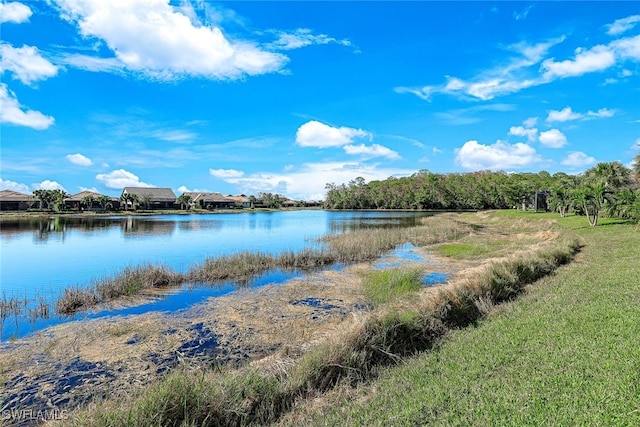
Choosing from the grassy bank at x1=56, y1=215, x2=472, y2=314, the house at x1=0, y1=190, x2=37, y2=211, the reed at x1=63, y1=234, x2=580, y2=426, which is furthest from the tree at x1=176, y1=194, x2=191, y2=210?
the reed at x1=63, y1=234, x2=580, y2=426

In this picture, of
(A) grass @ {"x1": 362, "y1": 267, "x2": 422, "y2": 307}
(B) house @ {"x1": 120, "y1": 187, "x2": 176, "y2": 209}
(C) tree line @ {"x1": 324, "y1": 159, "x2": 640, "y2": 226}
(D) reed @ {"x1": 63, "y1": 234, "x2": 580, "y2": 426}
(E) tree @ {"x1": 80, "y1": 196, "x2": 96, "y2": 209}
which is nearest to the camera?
(D) reed @ {"x1": 63, "y1": 234, "x2": 580, "y2": 426}

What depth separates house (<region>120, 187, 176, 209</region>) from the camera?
80188 millimetres

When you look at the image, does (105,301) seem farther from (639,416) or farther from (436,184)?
(436,184)

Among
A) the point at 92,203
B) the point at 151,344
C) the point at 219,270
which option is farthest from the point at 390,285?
the point at 92,203

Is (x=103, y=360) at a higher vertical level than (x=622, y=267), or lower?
lower

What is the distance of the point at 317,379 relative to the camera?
5.79 metres

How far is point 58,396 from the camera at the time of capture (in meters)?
6.19

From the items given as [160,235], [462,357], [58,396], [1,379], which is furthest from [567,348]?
[160,235]

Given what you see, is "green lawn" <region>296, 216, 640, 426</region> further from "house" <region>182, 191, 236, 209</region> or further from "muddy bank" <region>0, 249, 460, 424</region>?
"house" <region>182, 191, 236, 209</region>

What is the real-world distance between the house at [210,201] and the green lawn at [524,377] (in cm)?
9264

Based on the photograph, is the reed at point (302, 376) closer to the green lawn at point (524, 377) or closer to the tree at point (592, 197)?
the green lawn at point (524, 377)

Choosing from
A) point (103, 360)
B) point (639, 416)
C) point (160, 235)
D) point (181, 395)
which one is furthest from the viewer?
point (160, 235)

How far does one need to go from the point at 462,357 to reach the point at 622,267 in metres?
9.70

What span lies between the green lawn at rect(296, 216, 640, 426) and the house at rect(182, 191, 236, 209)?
9264 centimetres
